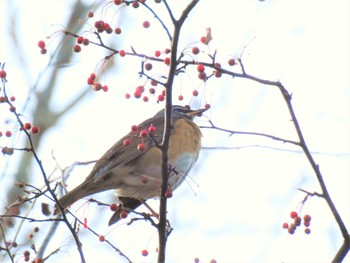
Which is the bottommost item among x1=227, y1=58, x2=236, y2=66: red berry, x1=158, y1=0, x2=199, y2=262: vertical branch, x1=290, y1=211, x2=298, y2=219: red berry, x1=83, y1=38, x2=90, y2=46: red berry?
x1=290, y1=211, x2=298, y2=219: red berry

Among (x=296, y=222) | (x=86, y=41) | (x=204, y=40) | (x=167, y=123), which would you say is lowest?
(x=296, y=222)

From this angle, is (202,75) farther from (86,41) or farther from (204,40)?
(86,41)

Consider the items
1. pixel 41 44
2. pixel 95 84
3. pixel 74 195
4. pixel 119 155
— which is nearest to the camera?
pixel 95 84

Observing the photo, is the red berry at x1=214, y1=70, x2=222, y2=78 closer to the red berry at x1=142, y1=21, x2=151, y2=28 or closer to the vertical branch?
the vertical branch

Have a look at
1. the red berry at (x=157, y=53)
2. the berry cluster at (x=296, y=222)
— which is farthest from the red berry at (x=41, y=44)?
the berry cluster at (x=296, y=222)

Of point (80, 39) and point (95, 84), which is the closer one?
point (80, 39)

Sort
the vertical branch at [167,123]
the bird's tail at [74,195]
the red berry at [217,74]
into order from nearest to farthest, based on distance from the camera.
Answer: the vertical branch at [167,123] < the red berry at [217,74] < the bird's tail at [74,195]

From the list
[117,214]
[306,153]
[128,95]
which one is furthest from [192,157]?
[306,153]

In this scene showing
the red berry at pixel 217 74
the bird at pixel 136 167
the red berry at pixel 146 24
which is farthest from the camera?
the bird at pixel 136 167

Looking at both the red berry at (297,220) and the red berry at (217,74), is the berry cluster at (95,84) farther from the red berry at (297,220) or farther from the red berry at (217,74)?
the red berry at (297,220)

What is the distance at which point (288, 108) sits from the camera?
3.32 meters

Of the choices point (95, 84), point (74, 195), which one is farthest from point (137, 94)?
point (74, 195)

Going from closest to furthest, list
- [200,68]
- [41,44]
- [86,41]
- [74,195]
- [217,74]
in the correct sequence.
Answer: [217,74] → [200,68] → [86,41] → [41,44] → [74,195]

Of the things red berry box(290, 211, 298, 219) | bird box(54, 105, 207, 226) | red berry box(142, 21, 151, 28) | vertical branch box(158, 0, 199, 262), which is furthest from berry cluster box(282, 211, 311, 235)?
bird box(54, 105, 207, 226)
